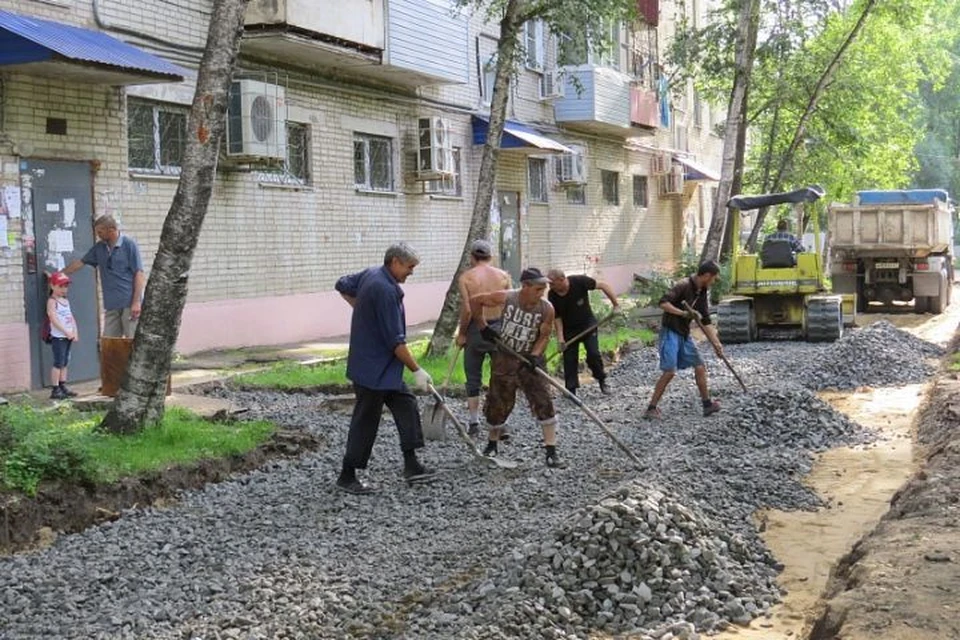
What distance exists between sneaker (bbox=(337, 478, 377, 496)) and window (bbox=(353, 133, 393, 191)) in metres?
11.3

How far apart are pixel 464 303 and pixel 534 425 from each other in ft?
5.65

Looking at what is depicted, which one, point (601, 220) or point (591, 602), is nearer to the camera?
point (591, 602)

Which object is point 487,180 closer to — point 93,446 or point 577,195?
point 93,446

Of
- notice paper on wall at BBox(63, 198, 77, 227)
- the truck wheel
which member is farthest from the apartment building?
the truck wheel

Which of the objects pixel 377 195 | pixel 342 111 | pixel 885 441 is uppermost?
pixel 342 111

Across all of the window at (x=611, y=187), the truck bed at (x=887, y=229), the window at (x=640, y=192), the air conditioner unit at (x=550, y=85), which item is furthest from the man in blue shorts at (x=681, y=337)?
the window at (x=640, y=192)

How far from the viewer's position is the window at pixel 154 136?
14.0 metres

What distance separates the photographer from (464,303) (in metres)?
9.55

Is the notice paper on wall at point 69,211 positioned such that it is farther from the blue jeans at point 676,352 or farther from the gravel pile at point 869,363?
the gravel pile at point 869,363

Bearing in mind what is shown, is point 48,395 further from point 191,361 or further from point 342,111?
point 342,111

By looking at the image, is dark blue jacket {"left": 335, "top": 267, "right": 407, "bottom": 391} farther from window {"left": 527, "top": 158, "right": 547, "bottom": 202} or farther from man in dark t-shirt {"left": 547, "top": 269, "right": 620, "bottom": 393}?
window {"left": 527, "top": 158, "right": 547, "bottom": 202}

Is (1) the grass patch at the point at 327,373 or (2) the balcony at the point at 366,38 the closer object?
(1) the grass patch at the point at 327,373

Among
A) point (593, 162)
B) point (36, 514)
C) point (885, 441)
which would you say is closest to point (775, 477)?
point (885, 441)

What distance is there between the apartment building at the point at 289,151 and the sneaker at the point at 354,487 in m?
5.67
